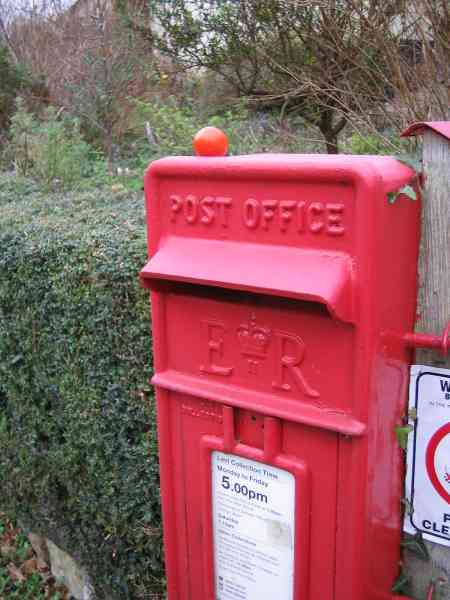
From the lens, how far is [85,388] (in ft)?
7.89

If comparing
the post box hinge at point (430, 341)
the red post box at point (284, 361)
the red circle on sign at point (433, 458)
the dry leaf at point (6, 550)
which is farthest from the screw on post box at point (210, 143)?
the dry leaf at point (6, 550)

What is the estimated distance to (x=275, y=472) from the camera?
1.46m

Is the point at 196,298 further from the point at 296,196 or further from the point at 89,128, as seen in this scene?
the point at 89,128

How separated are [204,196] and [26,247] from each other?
1.38 meters

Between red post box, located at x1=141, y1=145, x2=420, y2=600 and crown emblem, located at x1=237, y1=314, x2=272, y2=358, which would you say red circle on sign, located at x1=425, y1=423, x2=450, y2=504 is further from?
crown emblem, located at x1=237, y1=314, x2=272, y2=358

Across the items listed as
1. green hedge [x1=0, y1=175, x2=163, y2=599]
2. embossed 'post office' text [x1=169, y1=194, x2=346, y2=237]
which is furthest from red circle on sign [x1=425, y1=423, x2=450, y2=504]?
green hedge [x1=0, y1=175, x2=163, y2=599]

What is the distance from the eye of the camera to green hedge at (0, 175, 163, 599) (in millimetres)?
2223

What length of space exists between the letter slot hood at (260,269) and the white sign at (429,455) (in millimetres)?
391

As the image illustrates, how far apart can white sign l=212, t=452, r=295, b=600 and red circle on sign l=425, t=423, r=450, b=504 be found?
1.16 ft

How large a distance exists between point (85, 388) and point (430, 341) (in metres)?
1.45

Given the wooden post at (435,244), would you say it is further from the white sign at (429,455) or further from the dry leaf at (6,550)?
the dry leaf at (6,550)

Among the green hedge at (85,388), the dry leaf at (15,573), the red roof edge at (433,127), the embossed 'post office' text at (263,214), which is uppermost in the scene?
the red roof edge at (433,127)

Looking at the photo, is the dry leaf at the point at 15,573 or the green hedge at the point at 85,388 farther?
the dry leaf at the point at 15,573

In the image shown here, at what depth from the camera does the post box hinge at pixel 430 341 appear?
138 centimetres
